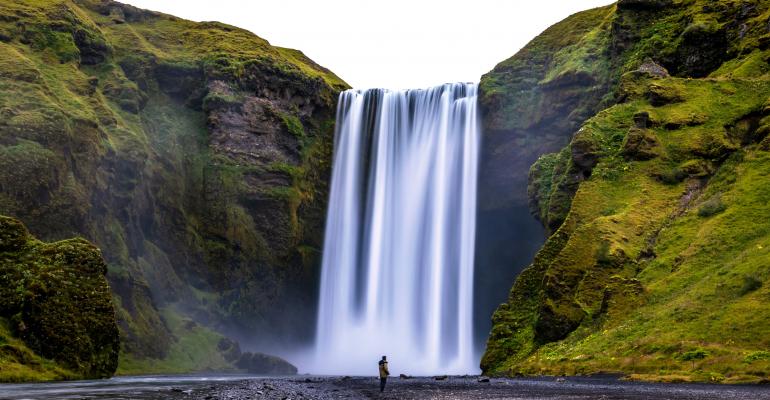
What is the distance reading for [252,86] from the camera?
104 meters

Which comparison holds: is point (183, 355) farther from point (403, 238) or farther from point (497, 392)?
point (497, 392)

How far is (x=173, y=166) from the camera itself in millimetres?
96562

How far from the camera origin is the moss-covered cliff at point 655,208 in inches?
1729

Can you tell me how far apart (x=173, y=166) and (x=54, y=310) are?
4099 centimetres

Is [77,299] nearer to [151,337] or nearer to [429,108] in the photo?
[151,337]

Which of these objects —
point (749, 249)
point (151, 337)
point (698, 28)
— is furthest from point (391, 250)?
point (749, 249)

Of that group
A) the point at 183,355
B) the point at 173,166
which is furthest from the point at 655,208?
the point at 173,166

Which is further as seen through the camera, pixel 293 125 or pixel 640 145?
pixel 293 125

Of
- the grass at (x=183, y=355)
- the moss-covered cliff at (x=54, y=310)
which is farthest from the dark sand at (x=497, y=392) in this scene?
the grass at (x=183, y=355)

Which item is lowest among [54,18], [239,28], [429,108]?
[429,108]

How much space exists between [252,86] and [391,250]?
97.9 feet

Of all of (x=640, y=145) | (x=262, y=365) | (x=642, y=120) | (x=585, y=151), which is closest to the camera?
(x=640, y=145)

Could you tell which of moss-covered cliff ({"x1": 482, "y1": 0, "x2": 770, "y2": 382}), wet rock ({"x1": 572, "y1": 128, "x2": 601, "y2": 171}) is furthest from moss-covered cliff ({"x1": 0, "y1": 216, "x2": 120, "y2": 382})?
wet rock ({"x1": 572, "y1": 128, "x2": 601, "y2": 171})

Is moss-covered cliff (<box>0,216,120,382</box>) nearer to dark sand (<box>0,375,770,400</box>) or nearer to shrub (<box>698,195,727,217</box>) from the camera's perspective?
dark sand (<box>0,375,770,400</box>)
